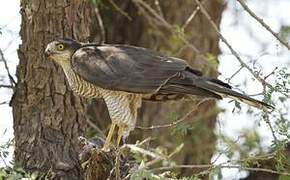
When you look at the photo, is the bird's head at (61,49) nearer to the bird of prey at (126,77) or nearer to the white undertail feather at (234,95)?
the bird of prey at (126,77)

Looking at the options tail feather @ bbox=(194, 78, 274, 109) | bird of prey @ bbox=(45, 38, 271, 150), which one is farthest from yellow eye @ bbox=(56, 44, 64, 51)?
tail feather @ bbox=(194, 78, 274, 109)

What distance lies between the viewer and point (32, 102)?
475 centimetres

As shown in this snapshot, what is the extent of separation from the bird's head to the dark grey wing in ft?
0.11

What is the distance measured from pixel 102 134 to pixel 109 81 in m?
1.57

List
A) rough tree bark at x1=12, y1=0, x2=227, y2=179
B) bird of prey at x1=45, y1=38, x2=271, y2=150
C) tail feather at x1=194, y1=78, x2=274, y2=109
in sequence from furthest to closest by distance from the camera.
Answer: rough tree bark at x1=12, y1=0, x2=227, y2=179 → bird of prey at x1=45, y1=38, x2=271, y2=150 → tail feather at x1=194, y1=78, x2=274, y2=109

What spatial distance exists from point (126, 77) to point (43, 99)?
47 cm

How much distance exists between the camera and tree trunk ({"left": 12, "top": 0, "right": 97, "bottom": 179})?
4707 millimetres

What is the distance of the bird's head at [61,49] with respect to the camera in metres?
4.64

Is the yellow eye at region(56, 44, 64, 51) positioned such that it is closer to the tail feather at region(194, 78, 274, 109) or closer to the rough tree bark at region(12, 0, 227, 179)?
the rough tree bark at region(12, 0, 227, 179)

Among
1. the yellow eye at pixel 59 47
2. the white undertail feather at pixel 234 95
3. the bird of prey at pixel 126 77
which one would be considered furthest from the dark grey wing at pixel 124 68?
the white undertail feather at pixel 234 95

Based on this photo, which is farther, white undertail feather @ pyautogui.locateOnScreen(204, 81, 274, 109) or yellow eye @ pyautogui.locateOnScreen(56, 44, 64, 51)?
yellow eye @ pyautogui.locateOnScreen(56, 44, 64, 51)

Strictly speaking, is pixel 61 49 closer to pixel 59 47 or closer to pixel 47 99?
pixel 59 47

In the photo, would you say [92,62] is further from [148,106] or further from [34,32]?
→ [148,106]

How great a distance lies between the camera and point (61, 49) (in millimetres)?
4637
